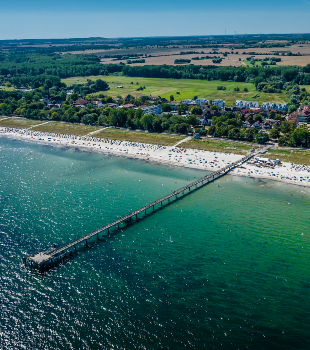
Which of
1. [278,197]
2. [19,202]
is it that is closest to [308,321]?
[278,197]

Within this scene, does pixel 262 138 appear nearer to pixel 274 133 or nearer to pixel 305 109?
pixel 274 133

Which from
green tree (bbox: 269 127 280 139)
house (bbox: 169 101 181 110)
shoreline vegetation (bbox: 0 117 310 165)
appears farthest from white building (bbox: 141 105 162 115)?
green tree (bbox: 269 127 280 139)

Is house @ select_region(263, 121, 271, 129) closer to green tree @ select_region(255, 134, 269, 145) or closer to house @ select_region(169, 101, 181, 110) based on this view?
green tree @ select_region(255, 134, 269, 145)

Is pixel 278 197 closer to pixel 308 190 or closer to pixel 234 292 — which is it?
pixel 308 190

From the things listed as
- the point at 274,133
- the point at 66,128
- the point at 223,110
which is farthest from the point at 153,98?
the point at 274,133

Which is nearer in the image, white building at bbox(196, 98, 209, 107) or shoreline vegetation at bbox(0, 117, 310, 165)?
shoreline vegetation at bbox(0, 117, 310, 165)

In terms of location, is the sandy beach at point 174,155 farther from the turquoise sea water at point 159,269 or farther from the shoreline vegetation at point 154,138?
the turquoise sea water at point 159,269
